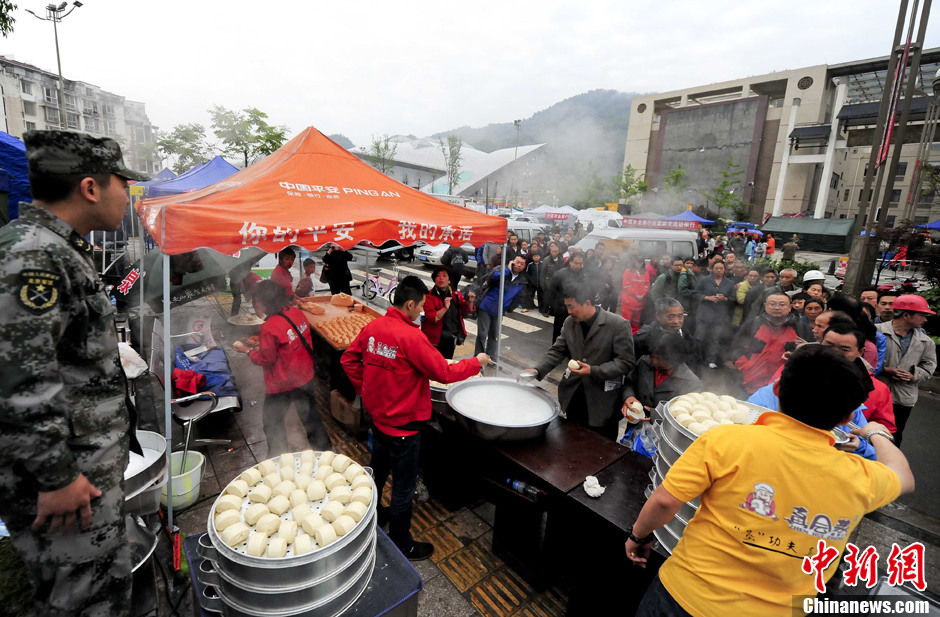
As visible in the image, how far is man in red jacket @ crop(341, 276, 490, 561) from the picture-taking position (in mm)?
2869

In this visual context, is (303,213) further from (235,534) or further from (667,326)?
(667,326)

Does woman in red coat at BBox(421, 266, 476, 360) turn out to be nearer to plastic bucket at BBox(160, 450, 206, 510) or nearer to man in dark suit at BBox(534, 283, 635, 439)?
man in dark suit at BBox(534, 283, 635, 439)

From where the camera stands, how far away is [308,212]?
3.98m

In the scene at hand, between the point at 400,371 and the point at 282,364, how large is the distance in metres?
1.68

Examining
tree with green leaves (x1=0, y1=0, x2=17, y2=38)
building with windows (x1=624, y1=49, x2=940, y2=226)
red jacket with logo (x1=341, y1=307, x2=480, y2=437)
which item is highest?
building with windows (x1=624, y1=49, x2=940, y2=226)

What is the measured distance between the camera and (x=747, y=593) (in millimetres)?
1488

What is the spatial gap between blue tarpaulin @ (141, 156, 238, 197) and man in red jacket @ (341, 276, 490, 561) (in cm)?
816

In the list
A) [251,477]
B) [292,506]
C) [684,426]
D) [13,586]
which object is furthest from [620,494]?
[13,586]

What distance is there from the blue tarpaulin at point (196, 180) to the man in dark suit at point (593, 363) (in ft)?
28.4

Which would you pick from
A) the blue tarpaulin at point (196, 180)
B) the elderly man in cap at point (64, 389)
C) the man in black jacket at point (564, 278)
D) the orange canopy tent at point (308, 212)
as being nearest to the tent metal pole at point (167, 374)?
the orange canopy tent at point (308, 212)

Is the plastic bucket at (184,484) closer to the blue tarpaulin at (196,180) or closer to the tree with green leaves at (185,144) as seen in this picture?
the blue tarpaulin at (196,180)

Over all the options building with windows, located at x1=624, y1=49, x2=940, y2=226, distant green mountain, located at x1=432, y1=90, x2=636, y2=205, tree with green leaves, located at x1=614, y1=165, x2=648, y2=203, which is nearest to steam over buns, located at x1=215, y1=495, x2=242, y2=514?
building with windows, located at x1=624, y1=49, x2=940, y2=226

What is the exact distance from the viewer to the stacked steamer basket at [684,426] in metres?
1.97

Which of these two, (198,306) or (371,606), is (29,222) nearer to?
(371,606)
